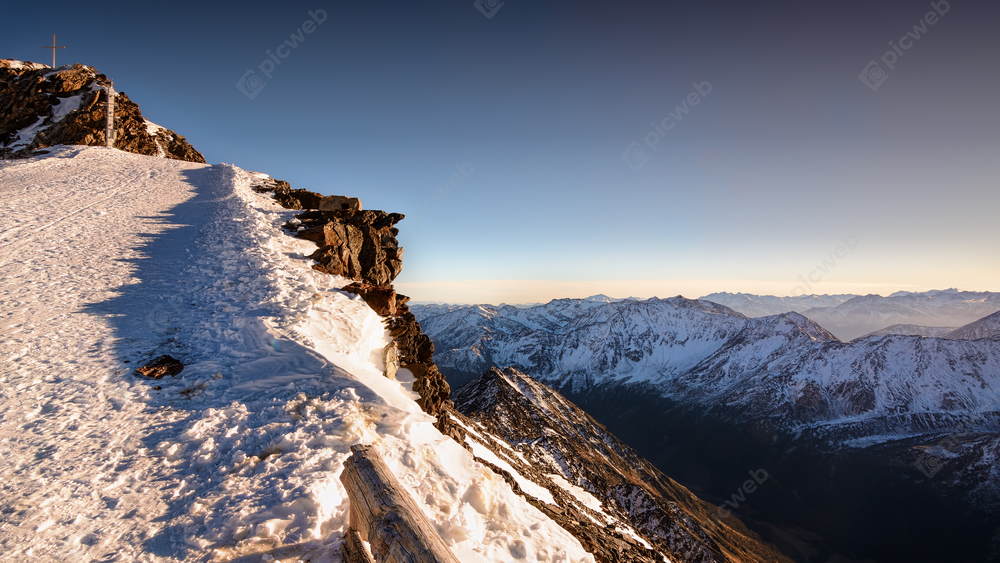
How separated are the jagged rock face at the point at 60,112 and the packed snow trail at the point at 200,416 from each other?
150ft

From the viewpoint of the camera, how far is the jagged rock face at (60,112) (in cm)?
5062

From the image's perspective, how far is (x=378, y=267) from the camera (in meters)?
24.9

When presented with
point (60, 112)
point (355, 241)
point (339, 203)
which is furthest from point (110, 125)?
point (355, 241)

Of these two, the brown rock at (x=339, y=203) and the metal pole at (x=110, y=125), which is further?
the metal pole at (x=110, y=125)

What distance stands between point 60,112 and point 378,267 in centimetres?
6486

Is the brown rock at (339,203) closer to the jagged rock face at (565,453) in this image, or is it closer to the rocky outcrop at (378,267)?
the rocky outcrop at (378,267)

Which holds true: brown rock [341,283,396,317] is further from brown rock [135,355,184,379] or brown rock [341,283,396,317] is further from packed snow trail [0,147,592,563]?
brown rock [135,355,184,379]

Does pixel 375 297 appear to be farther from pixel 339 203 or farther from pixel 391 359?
pixel 339 203

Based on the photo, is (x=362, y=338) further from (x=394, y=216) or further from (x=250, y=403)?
(x=394, y=216)

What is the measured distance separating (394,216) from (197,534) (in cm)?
2433

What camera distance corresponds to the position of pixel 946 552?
167500mm

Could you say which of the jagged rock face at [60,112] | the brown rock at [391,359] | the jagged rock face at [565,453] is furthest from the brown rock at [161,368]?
the jagged rock face at [60,112]

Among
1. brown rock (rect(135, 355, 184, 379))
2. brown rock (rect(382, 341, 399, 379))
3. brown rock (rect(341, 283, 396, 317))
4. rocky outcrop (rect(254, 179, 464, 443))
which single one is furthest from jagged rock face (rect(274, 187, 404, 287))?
brown rock (rect(135, 355, 184, 379))

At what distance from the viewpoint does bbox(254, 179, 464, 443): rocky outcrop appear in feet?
63.4
